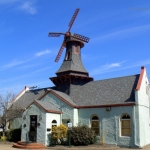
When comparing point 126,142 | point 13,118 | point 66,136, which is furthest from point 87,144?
point 13,118

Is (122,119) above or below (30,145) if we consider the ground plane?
above

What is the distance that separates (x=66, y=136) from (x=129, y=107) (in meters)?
6.63

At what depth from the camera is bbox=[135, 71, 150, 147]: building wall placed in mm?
20750

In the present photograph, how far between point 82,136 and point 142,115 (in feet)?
20.5

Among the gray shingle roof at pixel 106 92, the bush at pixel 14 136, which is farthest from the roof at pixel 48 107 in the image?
the bush at pixel 14 136

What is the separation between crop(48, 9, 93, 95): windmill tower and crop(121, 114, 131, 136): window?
8405mm

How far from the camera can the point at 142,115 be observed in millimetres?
22203

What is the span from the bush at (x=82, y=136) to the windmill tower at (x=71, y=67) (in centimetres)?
710

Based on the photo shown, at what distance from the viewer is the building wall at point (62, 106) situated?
2438cm

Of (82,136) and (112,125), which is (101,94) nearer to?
(112,125)

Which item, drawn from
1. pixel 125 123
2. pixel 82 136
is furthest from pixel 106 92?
pixel 82 136

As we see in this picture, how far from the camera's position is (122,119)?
21.9m

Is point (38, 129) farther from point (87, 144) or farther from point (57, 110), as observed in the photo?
point (87, 144)

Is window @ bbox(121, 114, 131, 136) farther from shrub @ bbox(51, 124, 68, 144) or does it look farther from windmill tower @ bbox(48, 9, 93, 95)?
windmill tower @ bbox(48, 9, 93, 95)
